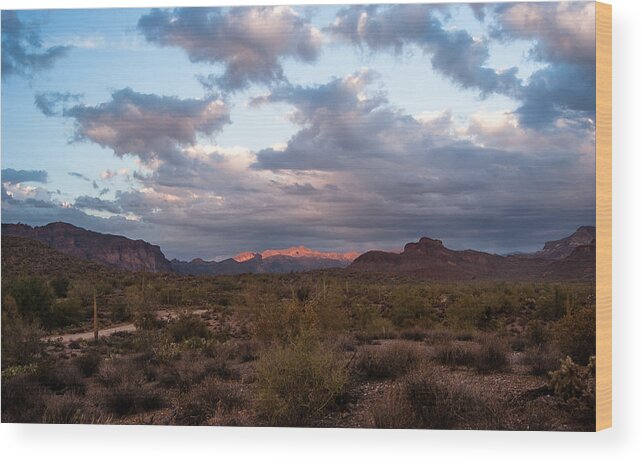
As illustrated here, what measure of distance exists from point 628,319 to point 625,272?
1.99 feet

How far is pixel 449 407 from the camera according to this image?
364 inches

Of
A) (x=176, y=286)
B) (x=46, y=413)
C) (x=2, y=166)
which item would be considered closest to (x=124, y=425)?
(x=46, y=413)

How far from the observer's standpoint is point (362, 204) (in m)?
10.0

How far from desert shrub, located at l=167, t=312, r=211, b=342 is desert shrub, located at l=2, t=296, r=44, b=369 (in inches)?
71.7

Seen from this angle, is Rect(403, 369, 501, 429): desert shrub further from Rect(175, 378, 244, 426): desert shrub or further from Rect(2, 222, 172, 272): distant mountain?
Rect(2, 222, 172, 272): distant mountain

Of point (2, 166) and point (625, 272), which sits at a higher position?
point (2, 166)

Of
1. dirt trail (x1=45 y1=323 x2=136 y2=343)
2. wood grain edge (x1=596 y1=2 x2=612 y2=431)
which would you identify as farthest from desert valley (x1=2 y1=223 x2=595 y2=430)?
wood grain edge (x1=596 y1=2 x2=612 y2=431)

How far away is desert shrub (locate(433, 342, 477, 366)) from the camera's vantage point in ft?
31.9

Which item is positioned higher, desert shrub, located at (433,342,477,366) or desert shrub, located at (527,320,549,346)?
desert shrub, located at (527,320,549,346)

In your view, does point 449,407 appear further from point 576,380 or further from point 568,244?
point 568,244

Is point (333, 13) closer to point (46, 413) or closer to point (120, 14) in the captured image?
point (120, 14)

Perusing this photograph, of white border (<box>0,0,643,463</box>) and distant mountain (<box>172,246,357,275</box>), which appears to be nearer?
white border (<box>0,0,643,463</box>)

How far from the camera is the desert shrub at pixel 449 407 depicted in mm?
9234

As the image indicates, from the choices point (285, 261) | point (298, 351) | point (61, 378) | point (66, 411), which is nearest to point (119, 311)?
point (61, 378)
